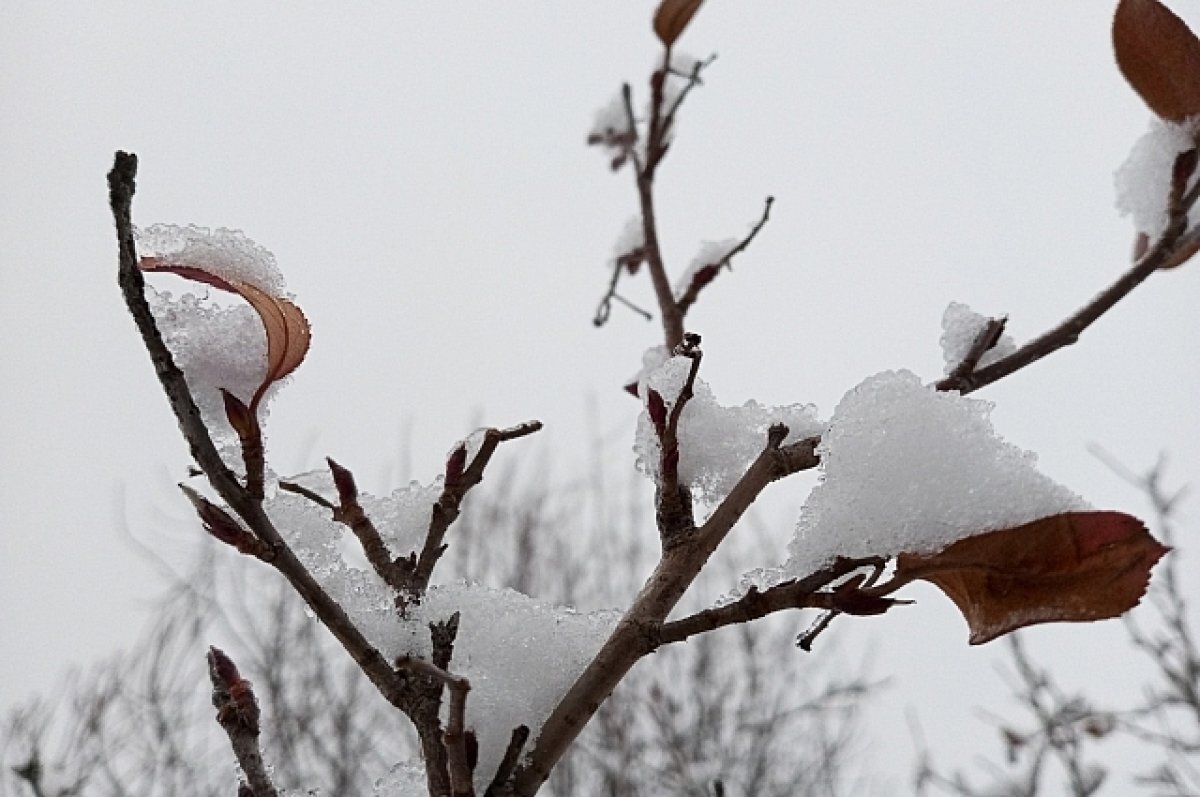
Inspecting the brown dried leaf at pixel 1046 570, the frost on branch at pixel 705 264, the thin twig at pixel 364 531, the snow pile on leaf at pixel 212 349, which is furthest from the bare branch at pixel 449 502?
the frost on branch at pixel 705 264

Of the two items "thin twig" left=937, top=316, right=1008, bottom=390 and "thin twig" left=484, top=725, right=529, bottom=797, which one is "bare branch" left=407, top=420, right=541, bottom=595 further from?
"thin twig" left=937, top=316, right=1008, bottom=390

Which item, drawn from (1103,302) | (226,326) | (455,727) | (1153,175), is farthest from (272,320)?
(1153,175)

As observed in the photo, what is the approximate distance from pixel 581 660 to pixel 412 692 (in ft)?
0.33

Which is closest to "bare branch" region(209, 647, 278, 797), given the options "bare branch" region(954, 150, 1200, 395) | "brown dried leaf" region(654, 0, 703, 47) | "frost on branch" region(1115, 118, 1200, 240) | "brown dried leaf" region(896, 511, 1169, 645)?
"brown dried leaf" region(896, 511, 1169, 645)

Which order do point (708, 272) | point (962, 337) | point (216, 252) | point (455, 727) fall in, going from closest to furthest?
point (455, 727) → point (216, 252) → point (962, 337) → point (708, 272)

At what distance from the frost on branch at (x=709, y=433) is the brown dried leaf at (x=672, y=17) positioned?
613 mm

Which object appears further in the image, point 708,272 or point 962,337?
point 708,272

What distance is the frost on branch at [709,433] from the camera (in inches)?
22.0

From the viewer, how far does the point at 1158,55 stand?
63 centimetres

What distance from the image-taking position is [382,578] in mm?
518

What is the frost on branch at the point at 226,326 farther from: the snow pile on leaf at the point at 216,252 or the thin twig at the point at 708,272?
the thin twig at the point at 708,272

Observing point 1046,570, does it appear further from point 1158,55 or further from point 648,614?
point 1158,55

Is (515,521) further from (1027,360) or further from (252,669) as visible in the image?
(1027,360)

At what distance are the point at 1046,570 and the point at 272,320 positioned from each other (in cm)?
40
